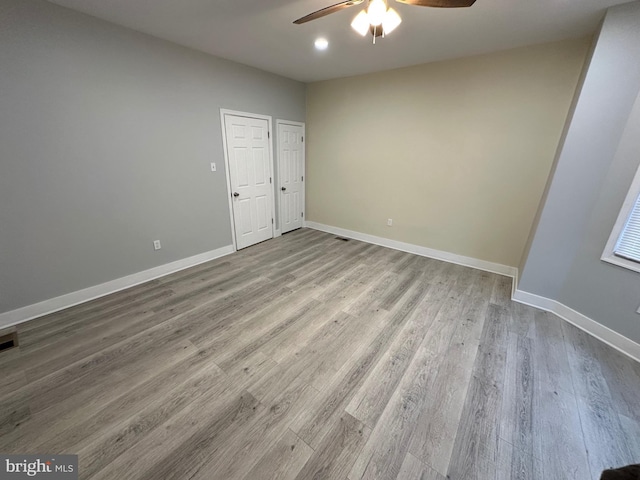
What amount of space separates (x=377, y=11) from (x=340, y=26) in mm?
892

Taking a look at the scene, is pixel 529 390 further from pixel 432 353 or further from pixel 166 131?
pixel 166 131

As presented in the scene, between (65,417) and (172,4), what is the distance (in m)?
3.10

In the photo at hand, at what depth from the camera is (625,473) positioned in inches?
31.1

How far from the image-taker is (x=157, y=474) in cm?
122

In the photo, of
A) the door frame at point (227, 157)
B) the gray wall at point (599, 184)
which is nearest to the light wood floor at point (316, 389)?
the gray wall at point (599, 184)

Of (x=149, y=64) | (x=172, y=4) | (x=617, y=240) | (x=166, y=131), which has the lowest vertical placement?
(x=617, y=240)

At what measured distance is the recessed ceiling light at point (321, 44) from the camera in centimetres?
265

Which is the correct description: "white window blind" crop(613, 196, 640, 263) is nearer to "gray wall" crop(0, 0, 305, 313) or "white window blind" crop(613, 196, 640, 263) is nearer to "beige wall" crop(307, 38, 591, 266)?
"beige wall" crop(307, 38, 591, 266)

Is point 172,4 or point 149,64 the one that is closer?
point 172,4

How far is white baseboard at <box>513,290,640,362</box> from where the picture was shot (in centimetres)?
206

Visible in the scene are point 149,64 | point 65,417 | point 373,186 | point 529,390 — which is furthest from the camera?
point 373,186

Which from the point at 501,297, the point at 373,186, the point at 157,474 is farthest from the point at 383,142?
the point at 157,474

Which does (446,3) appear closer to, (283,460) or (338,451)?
(338,451)

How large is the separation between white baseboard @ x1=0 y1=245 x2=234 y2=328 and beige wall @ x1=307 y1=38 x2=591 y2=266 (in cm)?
284
